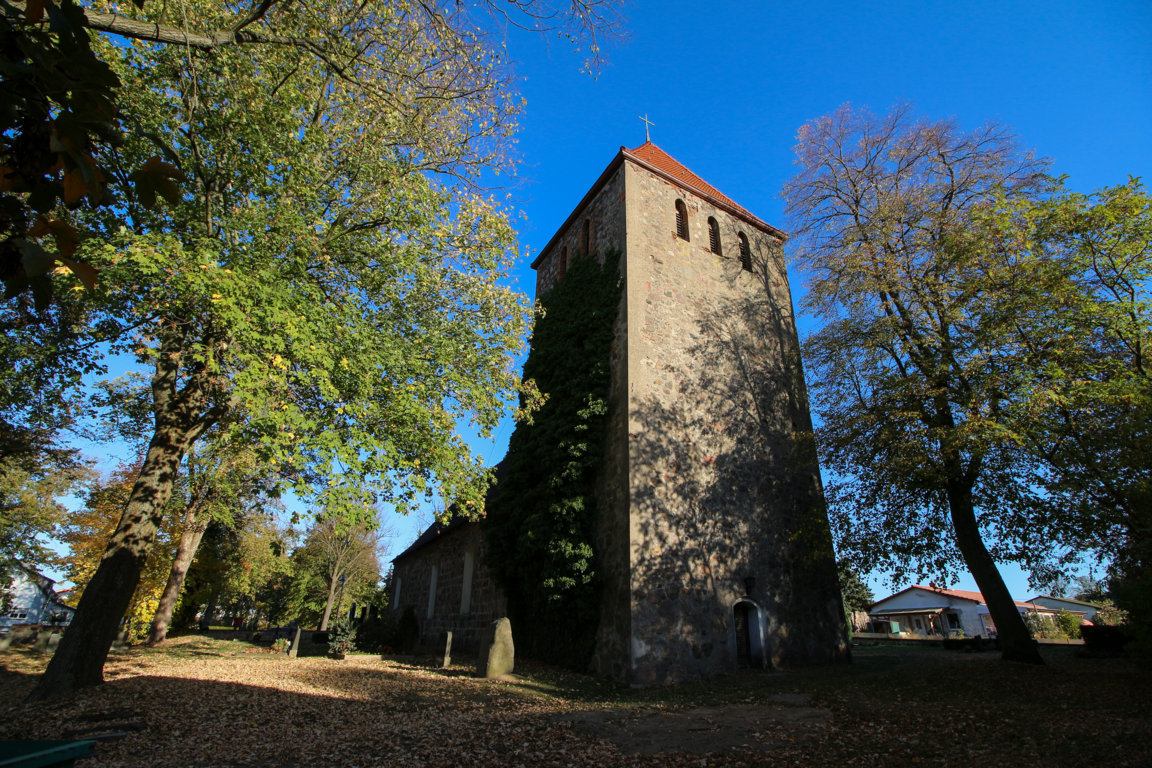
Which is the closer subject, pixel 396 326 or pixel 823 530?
pixel 396 326

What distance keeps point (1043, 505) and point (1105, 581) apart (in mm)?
1581

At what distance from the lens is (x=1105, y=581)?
9.79m

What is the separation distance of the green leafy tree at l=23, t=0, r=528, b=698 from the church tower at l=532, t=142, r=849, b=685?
12.5ft

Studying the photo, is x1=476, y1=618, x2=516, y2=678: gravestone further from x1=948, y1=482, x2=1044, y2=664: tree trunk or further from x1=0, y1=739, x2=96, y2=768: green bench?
x1=948, y1=482, x2=1044, y2=664: tree trunk

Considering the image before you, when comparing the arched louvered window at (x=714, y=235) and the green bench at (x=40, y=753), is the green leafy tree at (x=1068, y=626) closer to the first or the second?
the arched louvered window at (x=714, y=235)

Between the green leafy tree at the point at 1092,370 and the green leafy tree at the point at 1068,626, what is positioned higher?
the green leafy tree at the point at 1092,370

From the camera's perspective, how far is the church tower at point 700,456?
10969mm

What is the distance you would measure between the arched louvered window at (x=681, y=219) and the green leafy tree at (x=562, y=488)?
8.56 feet

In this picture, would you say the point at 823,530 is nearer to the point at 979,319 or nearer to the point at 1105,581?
the point at 1105,581

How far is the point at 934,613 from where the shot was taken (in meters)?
36.2

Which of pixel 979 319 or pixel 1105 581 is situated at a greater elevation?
pixel 979 319

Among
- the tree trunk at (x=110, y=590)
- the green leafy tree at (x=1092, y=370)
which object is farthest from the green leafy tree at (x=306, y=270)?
the green leafy tree at (x=1092, y=370)

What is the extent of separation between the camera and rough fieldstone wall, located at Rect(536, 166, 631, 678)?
10609 mm

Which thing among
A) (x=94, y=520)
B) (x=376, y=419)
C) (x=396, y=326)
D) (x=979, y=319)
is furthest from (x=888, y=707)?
(x=94, y=520)
